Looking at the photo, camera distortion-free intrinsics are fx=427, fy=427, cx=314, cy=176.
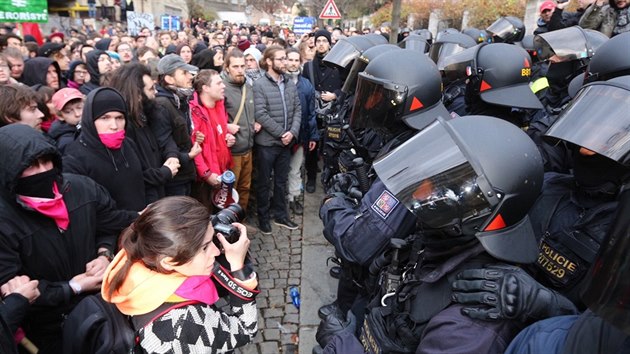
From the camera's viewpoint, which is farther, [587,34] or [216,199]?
[216,199]

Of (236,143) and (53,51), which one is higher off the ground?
(53,51)

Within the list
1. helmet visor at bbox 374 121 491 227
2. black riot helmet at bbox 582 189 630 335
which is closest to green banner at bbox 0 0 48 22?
helmet visor at bbox 374 121 491 227

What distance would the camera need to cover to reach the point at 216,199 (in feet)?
14.7

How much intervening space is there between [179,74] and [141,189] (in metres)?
1.44

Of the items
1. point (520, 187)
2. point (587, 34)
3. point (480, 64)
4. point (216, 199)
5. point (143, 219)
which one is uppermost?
point (587, 34)

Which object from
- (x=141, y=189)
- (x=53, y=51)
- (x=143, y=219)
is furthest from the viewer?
(x=53, y=51)

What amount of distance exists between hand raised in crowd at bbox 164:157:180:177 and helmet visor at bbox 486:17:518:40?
517 centimetres

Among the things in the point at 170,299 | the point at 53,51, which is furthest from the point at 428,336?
the point at 53,51

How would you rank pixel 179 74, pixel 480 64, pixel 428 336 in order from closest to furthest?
pixel 428 336
pixel 480 64
pixel 179 74

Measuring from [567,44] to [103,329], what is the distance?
13.4 ft

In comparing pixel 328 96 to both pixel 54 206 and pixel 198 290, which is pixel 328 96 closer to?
pixel 54 206

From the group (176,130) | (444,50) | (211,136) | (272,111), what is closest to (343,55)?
(272,111)

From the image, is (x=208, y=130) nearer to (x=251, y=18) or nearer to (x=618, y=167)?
(x=618, y=167)

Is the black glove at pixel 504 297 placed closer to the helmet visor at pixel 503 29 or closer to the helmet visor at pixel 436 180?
the helmet visor at pixel 436 180
